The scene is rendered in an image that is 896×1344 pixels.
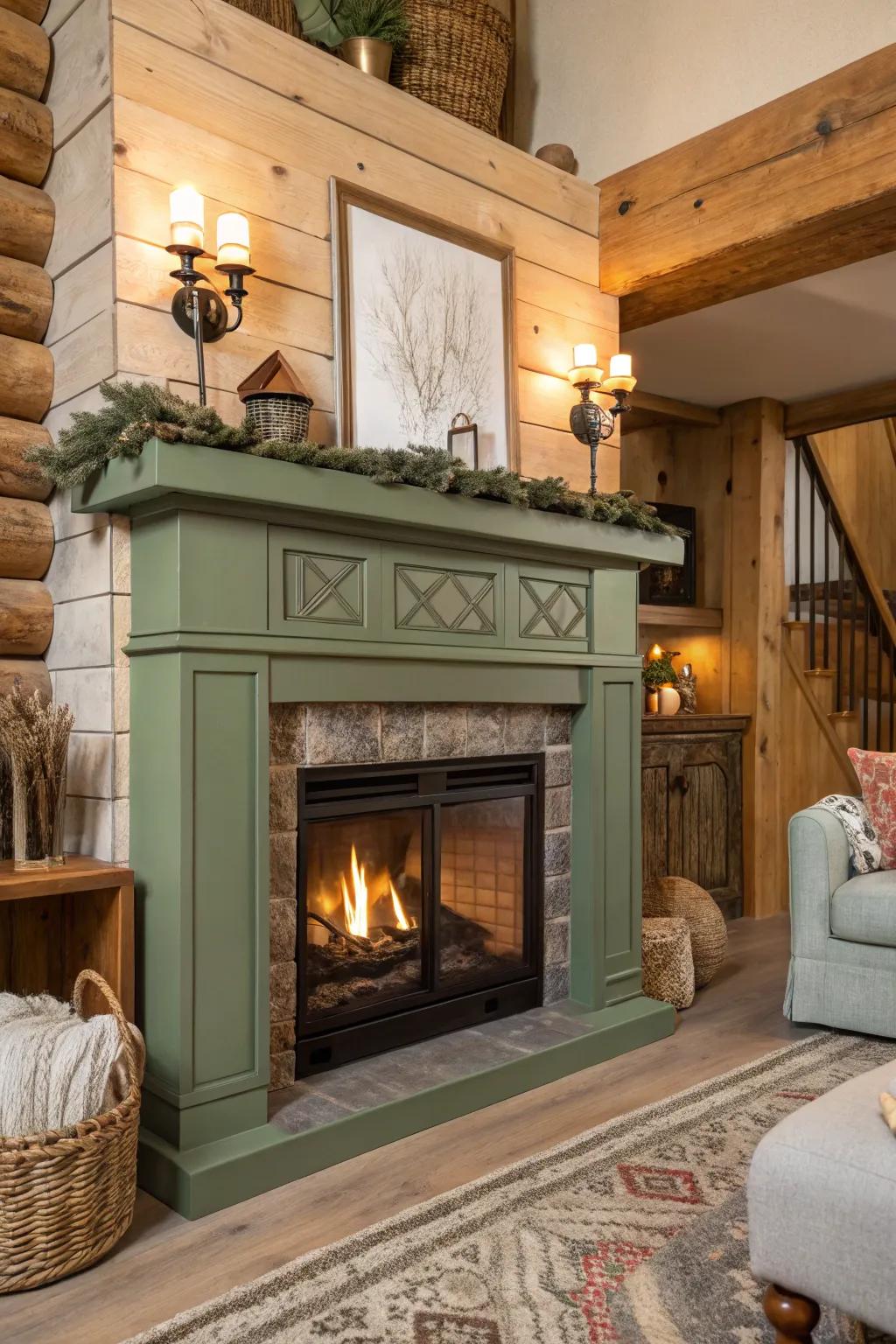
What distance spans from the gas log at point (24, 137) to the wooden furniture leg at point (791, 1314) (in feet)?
9.75

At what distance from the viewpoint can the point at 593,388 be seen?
11.3 ft

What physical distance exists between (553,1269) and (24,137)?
2903 millimetres

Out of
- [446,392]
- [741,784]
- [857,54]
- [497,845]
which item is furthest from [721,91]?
[741,784]

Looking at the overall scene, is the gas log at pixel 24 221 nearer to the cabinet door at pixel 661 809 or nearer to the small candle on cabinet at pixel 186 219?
the small candle on cabinet at pixel 186 219

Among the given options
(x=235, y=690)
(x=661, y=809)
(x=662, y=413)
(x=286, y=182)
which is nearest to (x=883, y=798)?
(x=661, y=809)

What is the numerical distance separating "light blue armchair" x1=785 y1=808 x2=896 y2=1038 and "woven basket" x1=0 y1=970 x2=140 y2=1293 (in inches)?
91.7

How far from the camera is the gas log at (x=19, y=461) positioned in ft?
8.55

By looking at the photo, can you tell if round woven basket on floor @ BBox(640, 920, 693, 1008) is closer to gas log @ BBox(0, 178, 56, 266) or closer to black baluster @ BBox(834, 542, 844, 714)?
black baluster @ BBox(834, 542, 844, 714)

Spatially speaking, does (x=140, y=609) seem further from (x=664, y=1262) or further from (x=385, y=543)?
(x=664, y=1262)

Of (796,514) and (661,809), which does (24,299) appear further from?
(796,514)

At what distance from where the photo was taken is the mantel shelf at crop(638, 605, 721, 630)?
17.0 feet

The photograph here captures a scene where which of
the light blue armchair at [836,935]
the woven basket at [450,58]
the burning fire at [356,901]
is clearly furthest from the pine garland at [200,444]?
the light blue armchair at [836,935]

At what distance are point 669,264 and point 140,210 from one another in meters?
1.84

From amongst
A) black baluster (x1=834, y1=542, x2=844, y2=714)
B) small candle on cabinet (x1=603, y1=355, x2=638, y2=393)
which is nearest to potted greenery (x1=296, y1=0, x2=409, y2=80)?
small candle on cabinet (x1=603, y1=355, x2=638, y2=393)
